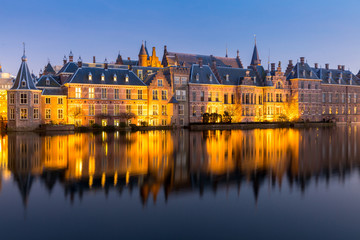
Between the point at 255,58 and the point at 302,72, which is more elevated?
the point at 255,58

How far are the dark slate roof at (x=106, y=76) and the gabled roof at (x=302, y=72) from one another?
120ft

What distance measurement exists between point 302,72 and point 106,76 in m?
44.0

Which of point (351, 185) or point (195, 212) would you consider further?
point (351, 185)

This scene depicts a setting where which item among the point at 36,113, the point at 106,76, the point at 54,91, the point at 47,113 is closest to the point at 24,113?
the point at 36,113

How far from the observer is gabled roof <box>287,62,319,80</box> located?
81.6 m

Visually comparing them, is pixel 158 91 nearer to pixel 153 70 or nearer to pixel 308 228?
pixel 153 70

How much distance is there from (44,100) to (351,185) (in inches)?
2025

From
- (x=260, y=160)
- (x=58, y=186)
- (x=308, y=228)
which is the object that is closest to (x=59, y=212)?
(x=58, y=186)

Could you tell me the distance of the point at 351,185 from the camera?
49.0ft

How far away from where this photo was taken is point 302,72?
8194 cm

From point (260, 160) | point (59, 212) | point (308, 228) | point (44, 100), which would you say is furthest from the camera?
point (44, 100)

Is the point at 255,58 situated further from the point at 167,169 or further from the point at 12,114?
the point at 167,169

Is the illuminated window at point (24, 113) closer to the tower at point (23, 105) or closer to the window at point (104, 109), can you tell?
the tower at point (23, 105)

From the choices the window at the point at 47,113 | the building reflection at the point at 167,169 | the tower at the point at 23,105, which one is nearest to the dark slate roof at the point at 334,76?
the window at the point at 47,113
